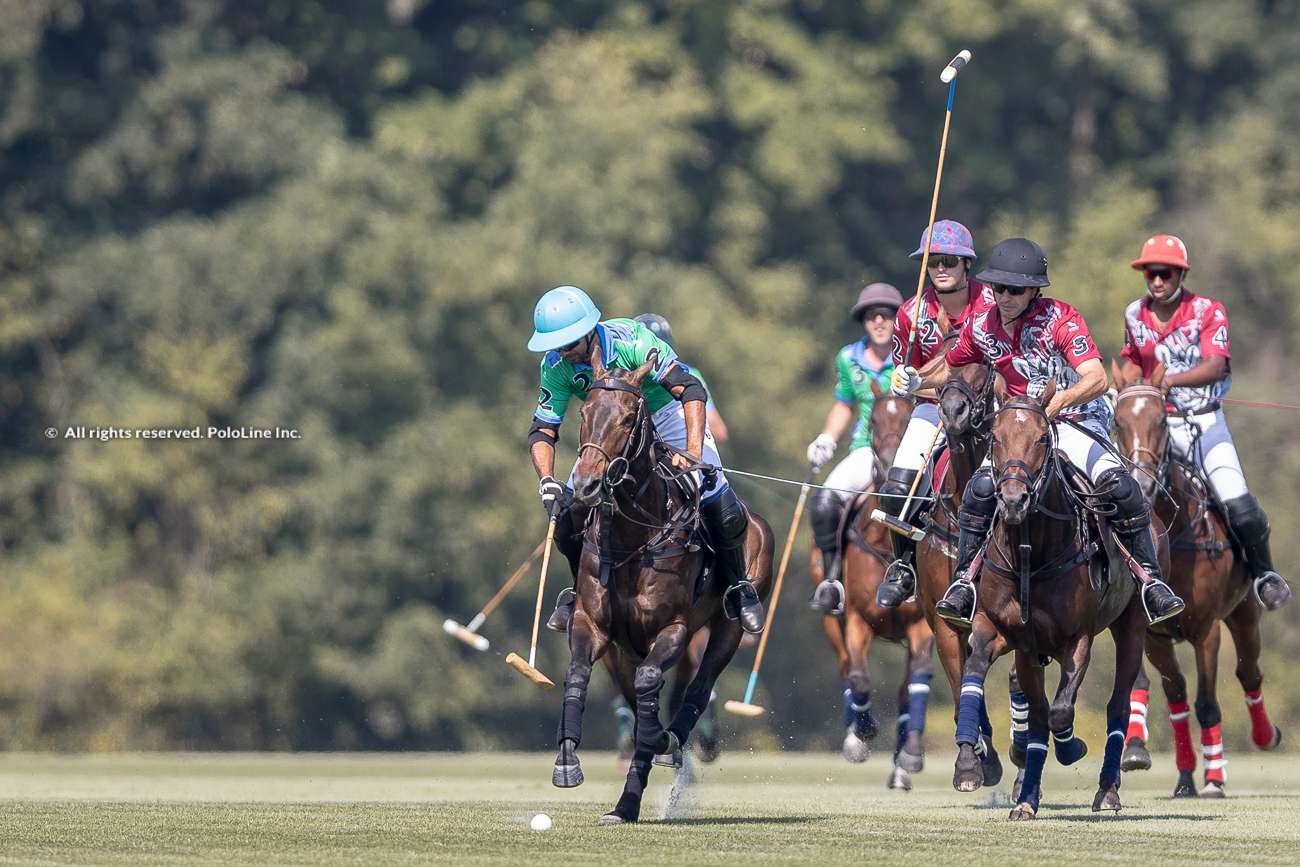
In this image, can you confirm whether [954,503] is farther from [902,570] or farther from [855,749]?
[855,749]

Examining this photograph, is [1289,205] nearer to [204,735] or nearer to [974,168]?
[974,168]

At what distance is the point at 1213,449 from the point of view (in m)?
15.1

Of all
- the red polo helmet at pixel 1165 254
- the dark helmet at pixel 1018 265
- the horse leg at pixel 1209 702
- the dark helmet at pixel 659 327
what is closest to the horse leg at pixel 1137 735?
the horse leg at pixel 1209 702

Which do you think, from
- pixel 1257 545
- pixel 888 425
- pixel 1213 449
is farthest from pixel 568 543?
pixel 1257 545

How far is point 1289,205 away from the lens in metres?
33.4

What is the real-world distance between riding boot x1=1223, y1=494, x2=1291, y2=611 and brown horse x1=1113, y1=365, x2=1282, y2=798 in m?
0.06

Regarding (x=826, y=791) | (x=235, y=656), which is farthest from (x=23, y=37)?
(x=826, y=791)

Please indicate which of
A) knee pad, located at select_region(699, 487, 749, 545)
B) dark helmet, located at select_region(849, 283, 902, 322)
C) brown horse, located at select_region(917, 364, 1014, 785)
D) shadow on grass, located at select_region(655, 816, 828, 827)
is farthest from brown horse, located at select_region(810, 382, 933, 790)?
knee pad, located at select_region(699, 487, 749, 545)

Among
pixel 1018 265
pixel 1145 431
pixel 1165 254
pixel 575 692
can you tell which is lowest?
pixel 575 692

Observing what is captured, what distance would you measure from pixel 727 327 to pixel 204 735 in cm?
756

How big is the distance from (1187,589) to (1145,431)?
1.25m

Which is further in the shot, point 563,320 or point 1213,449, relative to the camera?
point 1213,449

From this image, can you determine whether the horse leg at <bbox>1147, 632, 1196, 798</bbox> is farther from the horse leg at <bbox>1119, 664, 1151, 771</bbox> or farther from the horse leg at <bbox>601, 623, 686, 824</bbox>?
the horse leg at <bbox>601, 623, 686, 824</bbox>

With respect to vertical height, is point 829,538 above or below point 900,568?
above
